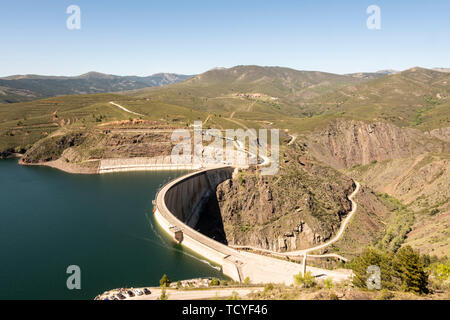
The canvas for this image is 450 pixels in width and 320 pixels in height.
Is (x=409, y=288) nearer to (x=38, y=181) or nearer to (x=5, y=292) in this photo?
(x=5, y=292)

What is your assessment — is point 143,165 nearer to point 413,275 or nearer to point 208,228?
point 208,228

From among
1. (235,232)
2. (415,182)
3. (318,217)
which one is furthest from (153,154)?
(415,182)

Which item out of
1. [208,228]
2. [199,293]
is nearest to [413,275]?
[199,293]

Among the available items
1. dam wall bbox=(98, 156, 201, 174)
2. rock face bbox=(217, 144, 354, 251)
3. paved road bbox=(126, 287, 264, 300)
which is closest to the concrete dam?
rock face bbox=(217, 144, 354, 251)

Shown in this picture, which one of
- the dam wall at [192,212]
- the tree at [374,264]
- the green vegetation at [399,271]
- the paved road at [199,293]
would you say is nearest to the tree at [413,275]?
the green vegetation at [399,271]

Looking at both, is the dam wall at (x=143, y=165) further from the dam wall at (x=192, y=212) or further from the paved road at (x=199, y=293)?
the paved road at (x=199, y=293)
